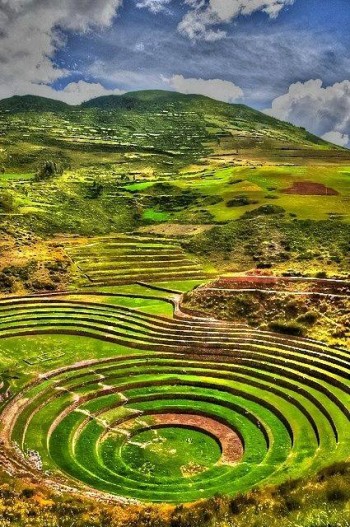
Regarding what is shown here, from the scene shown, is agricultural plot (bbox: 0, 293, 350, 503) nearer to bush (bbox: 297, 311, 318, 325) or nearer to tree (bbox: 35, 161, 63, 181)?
bush (bbox: 297, 311, 318, 325)

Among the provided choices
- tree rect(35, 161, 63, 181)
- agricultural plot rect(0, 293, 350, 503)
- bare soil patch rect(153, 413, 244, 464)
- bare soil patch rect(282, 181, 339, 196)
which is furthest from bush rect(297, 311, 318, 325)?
tree rect(35, 161, 63, 181)

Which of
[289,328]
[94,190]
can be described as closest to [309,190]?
[94,190]

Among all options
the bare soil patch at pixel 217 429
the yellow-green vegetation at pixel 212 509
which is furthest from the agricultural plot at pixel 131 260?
the yellow-green vegetation at pixel 212 509

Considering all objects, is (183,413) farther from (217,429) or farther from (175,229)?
(175,229)

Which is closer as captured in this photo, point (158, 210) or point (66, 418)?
point (66, 418)

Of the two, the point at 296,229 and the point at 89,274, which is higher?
the point at 296,229

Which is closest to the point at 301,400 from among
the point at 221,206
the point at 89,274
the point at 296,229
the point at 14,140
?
the point at 89,274

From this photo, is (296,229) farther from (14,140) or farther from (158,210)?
(14,140)

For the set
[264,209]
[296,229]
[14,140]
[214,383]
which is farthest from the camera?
[14,140]

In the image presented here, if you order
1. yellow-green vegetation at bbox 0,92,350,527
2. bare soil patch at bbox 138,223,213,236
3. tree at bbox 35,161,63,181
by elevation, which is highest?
tree at bbox 35,161,63,181
